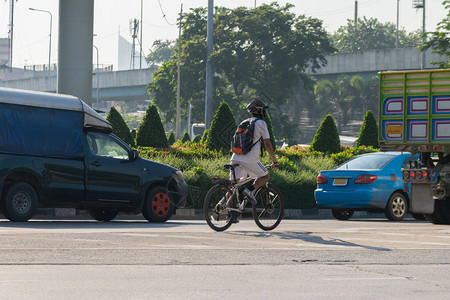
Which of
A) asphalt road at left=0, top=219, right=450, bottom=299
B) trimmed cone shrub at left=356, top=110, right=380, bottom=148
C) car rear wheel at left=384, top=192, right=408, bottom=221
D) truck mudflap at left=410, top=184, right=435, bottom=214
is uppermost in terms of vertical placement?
trimmed cone shrub at left=356, top=110, right=380, bottom=148

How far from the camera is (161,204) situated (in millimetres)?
16141

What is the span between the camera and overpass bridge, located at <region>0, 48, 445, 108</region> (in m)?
78.6

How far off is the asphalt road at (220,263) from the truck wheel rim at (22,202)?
1208mm

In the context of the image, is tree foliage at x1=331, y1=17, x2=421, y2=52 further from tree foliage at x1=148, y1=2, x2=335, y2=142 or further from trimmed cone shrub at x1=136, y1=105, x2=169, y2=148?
trimmed cone shrub at x1=136, y1=105, x2=169, y2=148

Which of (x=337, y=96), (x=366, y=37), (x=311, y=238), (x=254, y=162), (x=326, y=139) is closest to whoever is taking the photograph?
(x=311, y=238)

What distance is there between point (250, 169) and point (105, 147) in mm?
3967

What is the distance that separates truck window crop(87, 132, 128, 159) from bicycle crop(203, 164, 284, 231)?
324 cm

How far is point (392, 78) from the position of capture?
15.5 metres

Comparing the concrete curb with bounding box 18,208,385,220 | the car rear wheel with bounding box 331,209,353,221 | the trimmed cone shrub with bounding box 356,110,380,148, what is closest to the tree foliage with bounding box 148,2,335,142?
the trimmed cone shrub with bounding box 356,110,380,148

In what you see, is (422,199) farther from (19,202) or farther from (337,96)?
(337,96)

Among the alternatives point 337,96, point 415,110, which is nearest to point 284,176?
point 415,110

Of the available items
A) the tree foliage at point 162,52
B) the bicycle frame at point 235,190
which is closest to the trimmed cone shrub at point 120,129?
the bicycle frame at point 235,190

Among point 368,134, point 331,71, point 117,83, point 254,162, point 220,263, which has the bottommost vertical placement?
point 220,263

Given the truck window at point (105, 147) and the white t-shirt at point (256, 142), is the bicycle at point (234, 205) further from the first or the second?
the truck window at point (105, 147)
